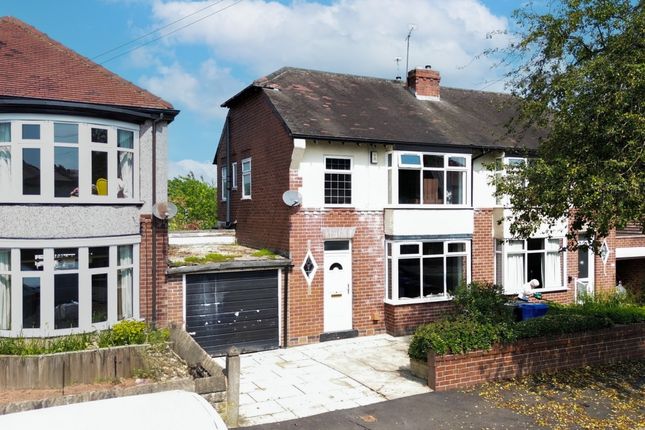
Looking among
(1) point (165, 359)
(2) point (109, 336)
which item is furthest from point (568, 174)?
(2) point (109, 336)

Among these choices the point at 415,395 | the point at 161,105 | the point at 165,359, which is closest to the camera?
the point at 415,395

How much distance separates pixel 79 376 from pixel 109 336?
3.88ft

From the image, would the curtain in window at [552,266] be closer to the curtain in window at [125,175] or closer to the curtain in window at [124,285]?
the curtain in window at [124,285]

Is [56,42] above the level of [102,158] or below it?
above

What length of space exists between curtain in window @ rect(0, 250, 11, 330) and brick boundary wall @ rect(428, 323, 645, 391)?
8313mm

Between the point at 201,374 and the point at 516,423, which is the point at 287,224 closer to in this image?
the point at 201,374

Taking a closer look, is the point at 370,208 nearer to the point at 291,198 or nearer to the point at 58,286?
the point at 291,198

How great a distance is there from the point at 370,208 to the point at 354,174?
1030mm

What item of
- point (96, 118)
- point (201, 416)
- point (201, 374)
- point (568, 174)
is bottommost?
point (201, 374)

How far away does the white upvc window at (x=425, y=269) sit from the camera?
14.3 meters

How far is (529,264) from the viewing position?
1641cm

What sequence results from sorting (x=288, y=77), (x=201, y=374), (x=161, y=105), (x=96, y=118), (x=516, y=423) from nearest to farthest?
(x=516, y=423)
(x=201, y=374)
(x=96, y=118)
(x=161, y=105)
(x=288, y=77)

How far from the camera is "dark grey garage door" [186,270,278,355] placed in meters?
12.4

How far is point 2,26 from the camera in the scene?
12969 mm
